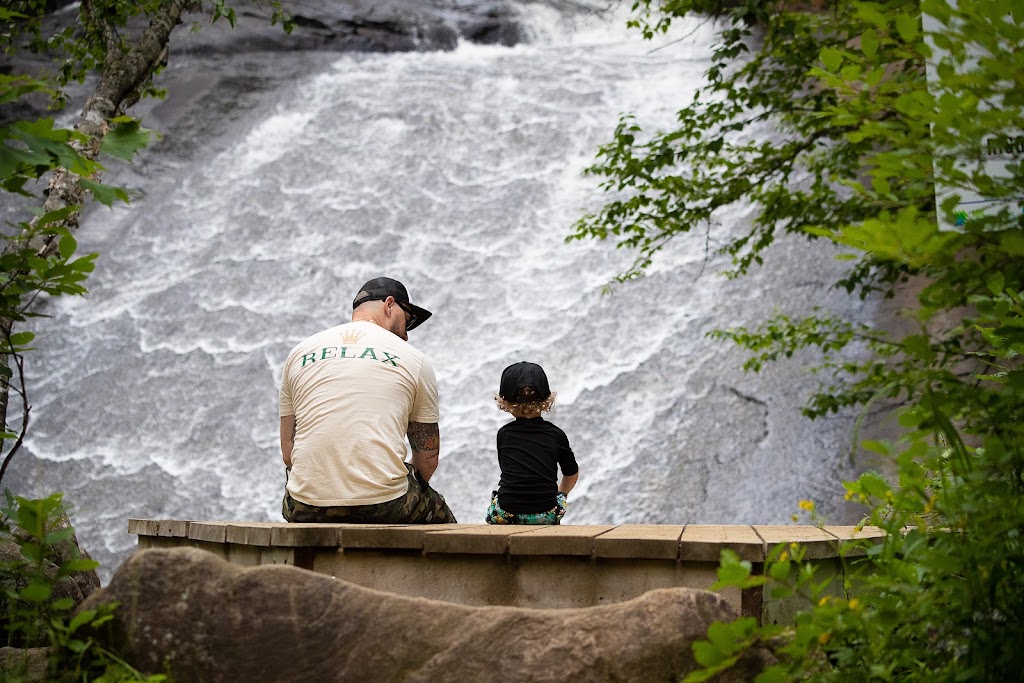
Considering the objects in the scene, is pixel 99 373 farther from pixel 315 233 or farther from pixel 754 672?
pixel 754 672

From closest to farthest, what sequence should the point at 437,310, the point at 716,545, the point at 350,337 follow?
1. the point at 716,545
2. the point at 350,337
3. the point at 437,310

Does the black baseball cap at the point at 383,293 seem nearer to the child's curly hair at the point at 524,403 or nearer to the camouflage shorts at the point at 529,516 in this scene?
the child's curly hair at the point at 524,403

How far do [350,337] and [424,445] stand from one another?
0.55 metres

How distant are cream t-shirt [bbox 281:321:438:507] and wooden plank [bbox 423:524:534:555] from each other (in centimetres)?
70

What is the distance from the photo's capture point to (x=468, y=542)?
9.68ft

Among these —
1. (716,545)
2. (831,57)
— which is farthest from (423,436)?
(831,57)

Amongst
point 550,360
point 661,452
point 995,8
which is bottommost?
point 661,452

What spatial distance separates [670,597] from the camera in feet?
7.75

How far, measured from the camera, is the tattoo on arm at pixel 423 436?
404 centimetres

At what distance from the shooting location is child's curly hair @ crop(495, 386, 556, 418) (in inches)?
169

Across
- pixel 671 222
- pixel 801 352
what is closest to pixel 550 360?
pixel 801 352

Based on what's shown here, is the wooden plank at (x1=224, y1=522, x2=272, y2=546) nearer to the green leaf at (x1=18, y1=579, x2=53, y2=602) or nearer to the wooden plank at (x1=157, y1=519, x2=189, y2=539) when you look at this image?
the wooden plank at (x1=157, y1=519, x2=189, y2=539)

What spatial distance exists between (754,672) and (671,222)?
467cm

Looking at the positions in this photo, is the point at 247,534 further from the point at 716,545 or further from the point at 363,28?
the point at 363,28
